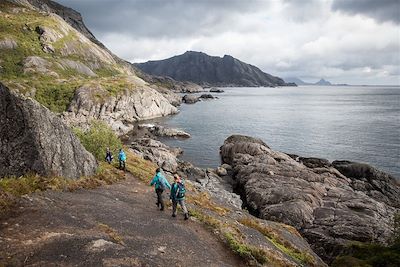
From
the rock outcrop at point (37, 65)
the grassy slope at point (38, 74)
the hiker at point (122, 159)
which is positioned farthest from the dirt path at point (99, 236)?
the rock outcrop at point (37, 65)

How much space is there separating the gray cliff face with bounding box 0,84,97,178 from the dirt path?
3149 mm

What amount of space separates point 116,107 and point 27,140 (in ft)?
364

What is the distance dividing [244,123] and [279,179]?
82792 millimetres

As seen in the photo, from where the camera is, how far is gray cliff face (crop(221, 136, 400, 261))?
38.7m

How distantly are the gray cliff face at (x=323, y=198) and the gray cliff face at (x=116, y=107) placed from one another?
62021mm

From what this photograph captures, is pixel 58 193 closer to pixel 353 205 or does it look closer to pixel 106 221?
pixel 106 221

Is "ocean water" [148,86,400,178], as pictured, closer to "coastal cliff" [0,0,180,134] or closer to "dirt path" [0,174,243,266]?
"coastal cliff" [0,0,180,134]

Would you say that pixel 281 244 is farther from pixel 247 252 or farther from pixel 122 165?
pixel 122 165

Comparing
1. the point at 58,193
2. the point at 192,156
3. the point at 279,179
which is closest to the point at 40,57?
the point at 192,156

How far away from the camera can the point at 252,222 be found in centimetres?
2930

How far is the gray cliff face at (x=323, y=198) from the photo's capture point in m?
38.7

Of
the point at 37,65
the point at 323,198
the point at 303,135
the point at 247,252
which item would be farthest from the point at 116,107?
the point at 247,252

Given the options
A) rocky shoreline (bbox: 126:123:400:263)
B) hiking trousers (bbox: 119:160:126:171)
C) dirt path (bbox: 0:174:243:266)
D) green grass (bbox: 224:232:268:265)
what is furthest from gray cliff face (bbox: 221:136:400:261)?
dirt path (bbox: 0:174:243:266)

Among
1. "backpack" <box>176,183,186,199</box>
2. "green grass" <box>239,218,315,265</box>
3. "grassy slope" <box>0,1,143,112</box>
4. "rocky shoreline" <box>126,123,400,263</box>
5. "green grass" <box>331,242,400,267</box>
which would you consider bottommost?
"rocky shoreline" <box>126,123,400,263</box>
